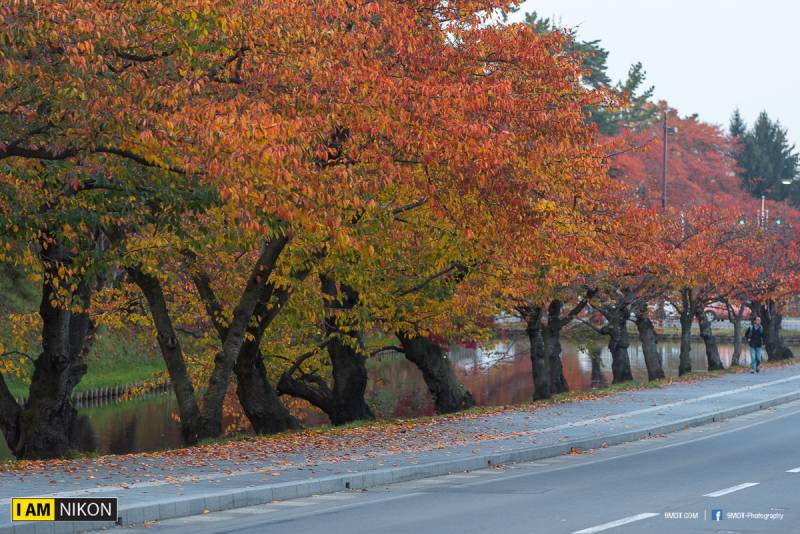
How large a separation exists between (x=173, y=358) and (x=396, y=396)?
28.4m

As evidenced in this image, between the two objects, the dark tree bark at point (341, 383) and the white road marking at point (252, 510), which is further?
the dark tree bark at point (341, 383)

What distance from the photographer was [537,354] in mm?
39219

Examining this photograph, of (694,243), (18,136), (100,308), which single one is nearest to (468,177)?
(18,136)

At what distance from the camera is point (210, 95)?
53.5 ft

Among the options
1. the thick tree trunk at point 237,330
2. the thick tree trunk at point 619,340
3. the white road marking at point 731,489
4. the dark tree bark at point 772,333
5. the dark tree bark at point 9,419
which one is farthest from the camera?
the dark tree bark at point 772,333

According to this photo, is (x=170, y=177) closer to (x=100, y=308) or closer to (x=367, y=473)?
(x=367, y=473)

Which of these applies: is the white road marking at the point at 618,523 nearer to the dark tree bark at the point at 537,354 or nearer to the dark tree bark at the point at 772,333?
the dark tree bark at the point at 537,354

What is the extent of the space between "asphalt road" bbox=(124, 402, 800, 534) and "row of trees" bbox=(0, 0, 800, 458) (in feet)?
12.3

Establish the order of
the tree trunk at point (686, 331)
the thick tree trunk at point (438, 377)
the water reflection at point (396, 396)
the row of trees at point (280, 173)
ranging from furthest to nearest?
the tree trunk at point (686, 331), the water reflection at point (396, 396), the thick tree trunk at point (438, 377), the row of trees at point (280, 173)

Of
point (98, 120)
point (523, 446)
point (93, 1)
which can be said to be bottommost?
point (523, 446)

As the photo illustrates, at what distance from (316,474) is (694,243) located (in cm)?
2850

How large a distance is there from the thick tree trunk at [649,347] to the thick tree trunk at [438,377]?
14394 mm

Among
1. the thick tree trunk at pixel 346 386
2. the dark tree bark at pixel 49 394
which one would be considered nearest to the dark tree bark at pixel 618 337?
the thick tree trunk at pixel 346 386

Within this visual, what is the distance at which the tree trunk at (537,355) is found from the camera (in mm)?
38644
